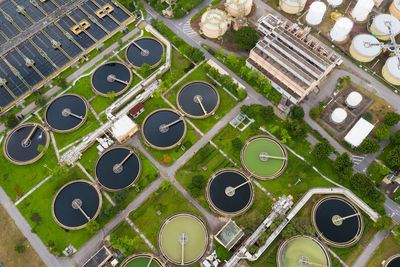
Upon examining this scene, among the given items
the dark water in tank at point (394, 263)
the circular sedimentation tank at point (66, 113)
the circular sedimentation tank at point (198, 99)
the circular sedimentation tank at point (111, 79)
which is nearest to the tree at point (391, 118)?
the dark water in tank at point (394, 263)

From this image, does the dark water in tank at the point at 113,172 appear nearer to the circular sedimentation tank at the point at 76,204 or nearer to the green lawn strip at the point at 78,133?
the circular sedimentation tank at the point at 76,204

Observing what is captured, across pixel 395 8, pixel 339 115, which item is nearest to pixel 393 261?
pixel 339 115

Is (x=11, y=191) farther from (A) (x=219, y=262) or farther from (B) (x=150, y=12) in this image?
(B) (x=150, y=12)

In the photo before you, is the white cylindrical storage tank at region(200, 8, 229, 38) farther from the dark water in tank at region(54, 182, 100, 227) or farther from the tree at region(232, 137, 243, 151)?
the dark water in tank at region(54, 182, 100, 227)

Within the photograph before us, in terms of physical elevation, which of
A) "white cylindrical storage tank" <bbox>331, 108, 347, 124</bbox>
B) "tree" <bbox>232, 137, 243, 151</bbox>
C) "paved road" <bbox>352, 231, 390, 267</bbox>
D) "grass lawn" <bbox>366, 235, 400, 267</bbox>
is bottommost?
"grass lawn" <bbox>366, 235, 400, 267</bbox>

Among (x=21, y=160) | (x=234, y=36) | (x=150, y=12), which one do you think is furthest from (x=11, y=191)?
(x=234, y=36)

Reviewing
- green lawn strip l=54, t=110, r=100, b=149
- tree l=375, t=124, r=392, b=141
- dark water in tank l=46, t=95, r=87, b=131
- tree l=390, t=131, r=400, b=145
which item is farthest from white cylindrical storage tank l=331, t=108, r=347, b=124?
dark water in tank l=46, t=95, r=87, b=131

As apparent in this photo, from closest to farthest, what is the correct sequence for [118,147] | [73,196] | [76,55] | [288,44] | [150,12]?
[73,196] → [118,147] → [288,44] → [76,55] → [150,12]

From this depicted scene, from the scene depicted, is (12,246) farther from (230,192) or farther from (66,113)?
(230,192)
